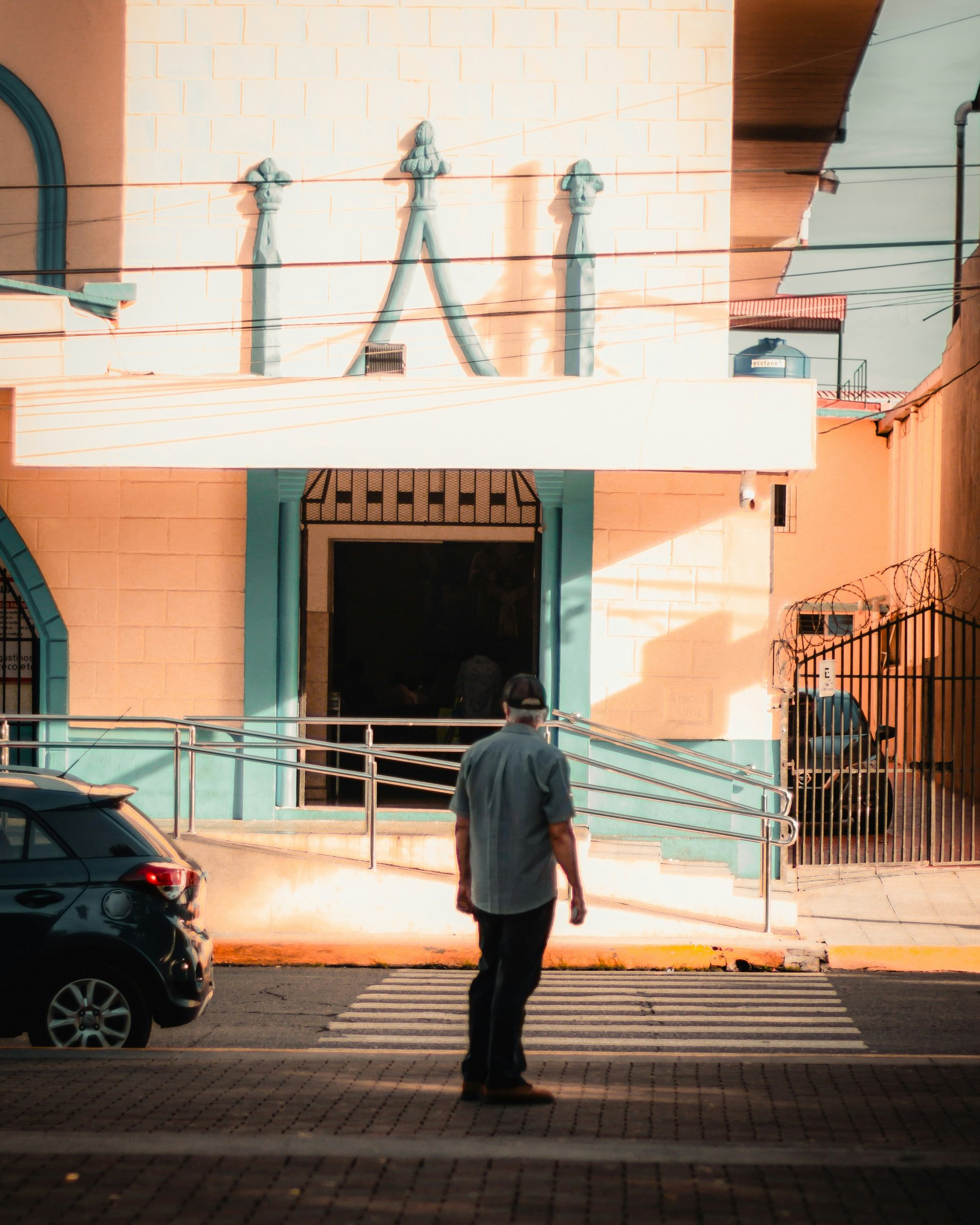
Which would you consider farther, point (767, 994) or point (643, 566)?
point (643, 566)

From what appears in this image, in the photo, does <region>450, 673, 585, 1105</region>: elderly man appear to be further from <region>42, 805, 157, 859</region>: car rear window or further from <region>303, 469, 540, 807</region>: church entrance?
<region>303, 469, 540, 807</region>: church entrance

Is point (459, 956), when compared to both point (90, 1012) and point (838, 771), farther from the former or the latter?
point (838, 771)

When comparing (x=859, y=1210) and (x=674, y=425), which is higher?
(x=674, y=425)

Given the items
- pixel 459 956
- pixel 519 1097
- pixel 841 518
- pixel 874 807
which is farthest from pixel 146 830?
pixel 841 518

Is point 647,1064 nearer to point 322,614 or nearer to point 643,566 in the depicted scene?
point 643,566

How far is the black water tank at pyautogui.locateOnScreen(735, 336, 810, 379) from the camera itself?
12078mm

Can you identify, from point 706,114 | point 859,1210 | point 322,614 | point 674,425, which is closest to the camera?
point 859,1210

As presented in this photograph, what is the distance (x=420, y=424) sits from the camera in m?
11.8

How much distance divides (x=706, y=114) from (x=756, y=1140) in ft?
32.7

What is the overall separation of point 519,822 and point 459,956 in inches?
200

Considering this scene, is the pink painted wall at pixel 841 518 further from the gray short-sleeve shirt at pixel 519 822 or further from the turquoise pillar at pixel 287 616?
the gray short-sleeve shirt at pixel 519 822

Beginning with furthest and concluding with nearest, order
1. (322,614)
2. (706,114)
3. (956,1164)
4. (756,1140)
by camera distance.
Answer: (322,614), (706,114), (756,1140), (956,1164)

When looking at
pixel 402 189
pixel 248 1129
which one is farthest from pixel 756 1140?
pixel 402 189

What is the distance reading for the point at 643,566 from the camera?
12852mm
